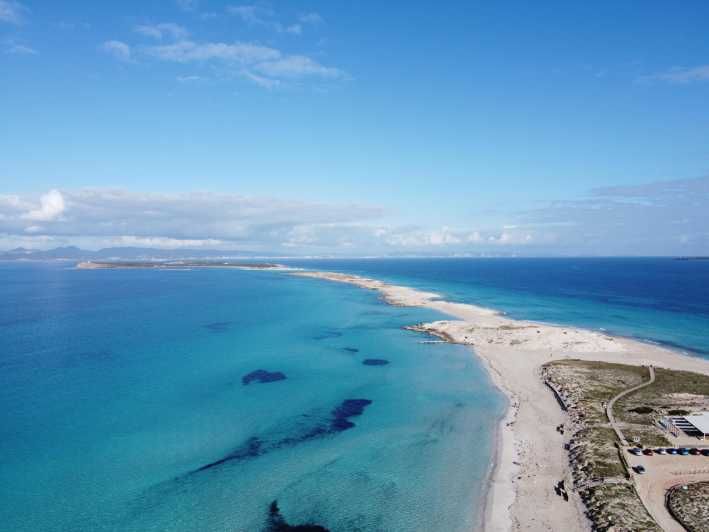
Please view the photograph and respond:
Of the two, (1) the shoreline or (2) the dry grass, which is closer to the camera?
(2) the dry grass

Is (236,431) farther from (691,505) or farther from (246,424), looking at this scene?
(691,505)

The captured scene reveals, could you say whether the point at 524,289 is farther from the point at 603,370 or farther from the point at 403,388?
the point at 403,388

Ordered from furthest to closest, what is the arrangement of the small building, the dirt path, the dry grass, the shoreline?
1. the dirt path
2. the small building
3. the shoreline
4. the dry grass

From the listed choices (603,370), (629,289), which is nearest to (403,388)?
(603,370)

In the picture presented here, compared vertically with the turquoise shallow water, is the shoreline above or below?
above

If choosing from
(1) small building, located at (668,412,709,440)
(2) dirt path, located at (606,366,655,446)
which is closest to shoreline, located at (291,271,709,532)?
(2) dirt path, located at (606,366,655,446)

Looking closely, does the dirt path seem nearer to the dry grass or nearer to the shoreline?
the shoreline
